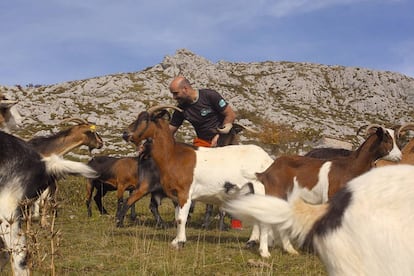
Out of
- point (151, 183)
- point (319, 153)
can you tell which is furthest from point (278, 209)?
point (319, 153)

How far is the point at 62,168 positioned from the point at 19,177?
1.71ft

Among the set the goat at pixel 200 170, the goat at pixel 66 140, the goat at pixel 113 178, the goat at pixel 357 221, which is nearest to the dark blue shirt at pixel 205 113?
the goat at pixel 200 170

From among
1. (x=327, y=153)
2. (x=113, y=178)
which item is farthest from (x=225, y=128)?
(x=113, y=178)

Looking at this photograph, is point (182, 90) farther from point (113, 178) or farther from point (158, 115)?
point (113, 178)

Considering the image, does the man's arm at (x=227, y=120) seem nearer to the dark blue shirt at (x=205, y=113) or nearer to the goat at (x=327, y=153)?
the dark blue shirt at (x=205, y=113)

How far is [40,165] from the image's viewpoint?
5625 millimetres

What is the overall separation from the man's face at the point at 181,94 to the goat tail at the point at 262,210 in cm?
610

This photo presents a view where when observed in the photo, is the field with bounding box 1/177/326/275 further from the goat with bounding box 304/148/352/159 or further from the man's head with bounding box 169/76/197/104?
the goat with bounding box 304/148/352/159

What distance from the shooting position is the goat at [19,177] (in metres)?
5.00

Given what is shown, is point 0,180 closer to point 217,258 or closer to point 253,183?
point 217,258

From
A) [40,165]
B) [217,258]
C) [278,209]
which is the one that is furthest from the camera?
[217,258]

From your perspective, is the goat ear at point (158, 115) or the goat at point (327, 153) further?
the goat at point (327, 153)

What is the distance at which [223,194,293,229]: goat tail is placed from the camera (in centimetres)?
308

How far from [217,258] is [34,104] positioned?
69.5 m
